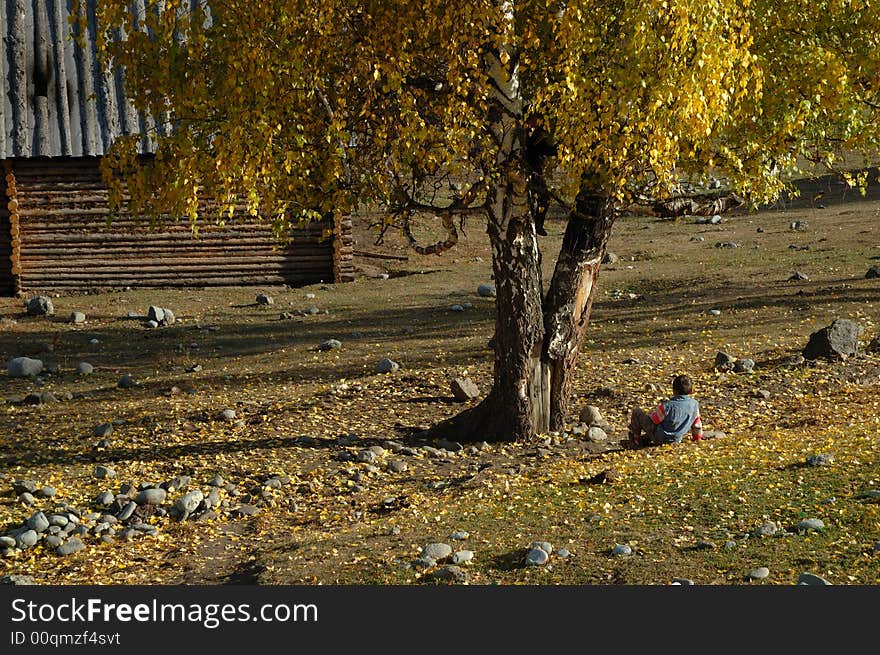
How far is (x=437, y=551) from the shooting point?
8.57 metres

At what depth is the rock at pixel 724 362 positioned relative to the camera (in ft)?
51.3

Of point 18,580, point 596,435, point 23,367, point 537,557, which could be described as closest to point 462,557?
point 537,557

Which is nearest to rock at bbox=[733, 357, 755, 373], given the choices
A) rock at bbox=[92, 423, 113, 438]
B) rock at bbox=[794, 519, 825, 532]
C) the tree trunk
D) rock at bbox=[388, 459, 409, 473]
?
the tree trunk

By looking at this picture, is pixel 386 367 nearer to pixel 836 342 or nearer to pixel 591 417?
pixel 591 417

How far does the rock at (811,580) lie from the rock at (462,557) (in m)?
2.32

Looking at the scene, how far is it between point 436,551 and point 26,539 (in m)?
3.60

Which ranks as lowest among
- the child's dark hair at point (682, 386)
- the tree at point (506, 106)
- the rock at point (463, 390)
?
the rock at point (463, 390)

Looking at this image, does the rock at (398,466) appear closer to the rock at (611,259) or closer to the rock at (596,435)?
the rock at (596,435)

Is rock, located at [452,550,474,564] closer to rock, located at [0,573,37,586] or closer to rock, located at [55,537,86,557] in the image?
rock, located at [0,573,37,586]

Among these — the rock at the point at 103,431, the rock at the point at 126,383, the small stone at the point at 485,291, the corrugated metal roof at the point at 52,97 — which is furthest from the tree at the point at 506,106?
the corrugated metal roof at the point at 52,97

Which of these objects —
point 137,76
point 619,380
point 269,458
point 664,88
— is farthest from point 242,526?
point 619,380

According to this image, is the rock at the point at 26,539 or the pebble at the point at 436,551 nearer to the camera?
the pebble at the point at 436,551

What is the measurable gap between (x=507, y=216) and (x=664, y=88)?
8.28 ft

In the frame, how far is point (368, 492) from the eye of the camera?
1129cm
